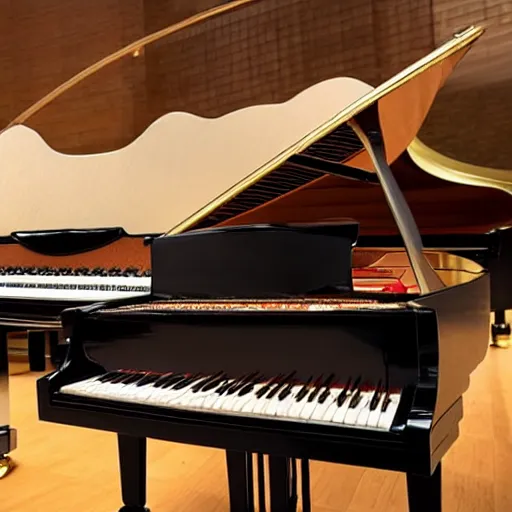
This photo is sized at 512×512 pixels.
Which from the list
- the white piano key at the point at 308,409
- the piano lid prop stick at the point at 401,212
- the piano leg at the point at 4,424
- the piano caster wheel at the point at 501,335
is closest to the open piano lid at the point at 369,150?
the piano lid prop stick at the point at 401,212

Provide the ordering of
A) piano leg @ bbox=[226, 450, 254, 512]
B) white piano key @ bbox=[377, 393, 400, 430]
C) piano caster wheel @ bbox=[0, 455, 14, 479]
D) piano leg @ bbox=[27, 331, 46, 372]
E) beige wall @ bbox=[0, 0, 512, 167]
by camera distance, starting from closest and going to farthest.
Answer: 1. white piano key @ bbox=[377, 393, 400, 430]
2. piano leg @ bbox=[226, 450, 254, 512]
3. piano caster wheel @ bbox=[0, 455, 14, 479]
4. piano leg @ bbox=[27, 331, 46, 372]
5. beige wall @ bbox=[0, 0, 512, 167]

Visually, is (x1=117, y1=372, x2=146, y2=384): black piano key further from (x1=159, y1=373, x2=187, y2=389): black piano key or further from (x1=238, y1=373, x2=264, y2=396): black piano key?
(x1=238, y1=373, x2=264, y2=396): black piano key

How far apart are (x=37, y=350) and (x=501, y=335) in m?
3.38

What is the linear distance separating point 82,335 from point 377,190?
4.74 ft

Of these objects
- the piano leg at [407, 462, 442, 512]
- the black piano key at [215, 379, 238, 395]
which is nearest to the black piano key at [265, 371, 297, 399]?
the black piano key at [215, 379, 238, 395]

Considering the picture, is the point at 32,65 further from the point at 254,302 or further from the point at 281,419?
the point at 281,419

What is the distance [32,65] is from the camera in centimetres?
465

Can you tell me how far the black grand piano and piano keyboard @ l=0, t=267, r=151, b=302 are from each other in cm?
61

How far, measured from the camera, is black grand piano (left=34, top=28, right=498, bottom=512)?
38.1 inches

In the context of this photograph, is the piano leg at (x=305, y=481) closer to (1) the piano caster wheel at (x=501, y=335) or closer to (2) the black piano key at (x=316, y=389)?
(2) the black piano key at (x=316, y=389)

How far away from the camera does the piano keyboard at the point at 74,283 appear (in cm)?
212

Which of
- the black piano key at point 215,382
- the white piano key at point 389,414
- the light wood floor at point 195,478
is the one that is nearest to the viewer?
the white piano key at point 389,414

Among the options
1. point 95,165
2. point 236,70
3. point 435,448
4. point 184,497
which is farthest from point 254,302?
point 236,70

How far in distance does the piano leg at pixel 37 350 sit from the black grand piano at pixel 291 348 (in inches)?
95.5
